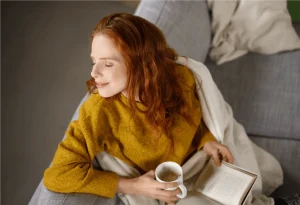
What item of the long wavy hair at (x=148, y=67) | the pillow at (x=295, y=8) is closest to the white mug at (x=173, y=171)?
the long wavy hair at (x=148, y=67)

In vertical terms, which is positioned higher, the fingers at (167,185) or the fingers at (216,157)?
the fingers at (216,157)

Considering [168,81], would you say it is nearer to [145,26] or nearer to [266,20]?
[145,26]

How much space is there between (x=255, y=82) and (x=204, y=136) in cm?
53

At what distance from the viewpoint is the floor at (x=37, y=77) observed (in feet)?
6.16

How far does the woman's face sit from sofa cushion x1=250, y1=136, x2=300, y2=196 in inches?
29.8

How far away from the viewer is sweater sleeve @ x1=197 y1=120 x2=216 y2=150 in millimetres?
1147

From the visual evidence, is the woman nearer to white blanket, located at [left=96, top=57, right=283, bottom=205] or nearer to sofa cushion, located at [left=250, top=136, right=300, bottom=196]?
white blanket, located at [left=96, top=57, right=283, bottom=205]

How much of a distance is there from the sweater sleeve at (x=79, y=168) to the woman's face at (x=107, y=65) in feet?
0.41

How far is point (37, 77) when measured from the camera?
2.28 meters

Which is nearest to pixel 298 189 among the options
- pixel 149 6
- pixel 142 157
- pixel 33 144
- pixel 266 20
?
pixel 142 157

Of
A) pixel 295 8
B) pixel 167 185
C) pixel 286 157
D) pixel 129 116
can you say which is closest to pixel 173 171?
pixel 167 185

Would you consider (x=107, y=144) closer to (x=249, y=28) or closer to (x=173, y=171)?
(x=173, y=171)

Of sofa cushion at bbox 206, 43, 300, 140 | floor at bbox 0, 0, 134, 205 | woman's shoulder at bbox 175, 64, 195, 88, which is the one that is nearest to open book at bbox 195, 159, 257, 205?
woman's shoulder at bbox 175, 64, 195, 88

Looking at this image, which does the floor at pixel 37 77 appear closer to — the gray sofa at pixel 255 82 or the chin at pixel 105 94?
the gray sofa at pixel 255 82
